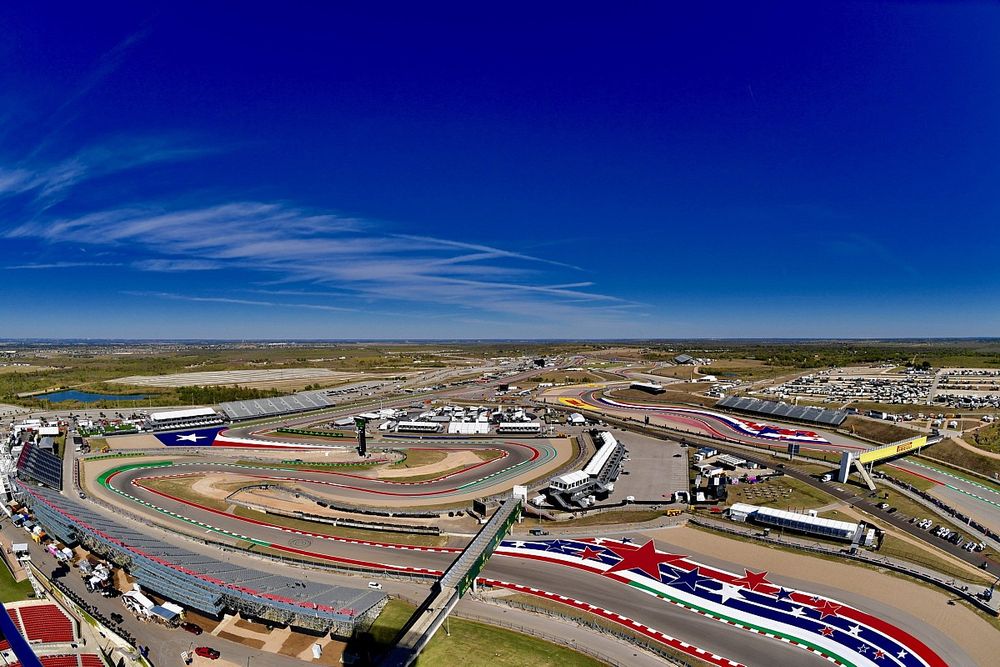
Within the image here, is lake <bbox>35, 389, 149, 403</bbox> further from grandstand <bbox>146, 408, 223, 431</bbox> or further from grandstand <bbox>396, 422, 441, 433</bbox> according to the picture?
grandstand <bbox>396, 422, 441, 433</bbox>

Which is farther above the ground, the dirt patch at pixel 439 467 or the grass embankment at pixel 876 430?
the grass embankment at pixel 876 430

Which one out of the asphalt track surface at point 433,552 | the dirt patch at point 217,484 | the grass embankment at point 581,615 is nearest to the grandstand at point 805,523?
the asphalt track surface at point 433,552

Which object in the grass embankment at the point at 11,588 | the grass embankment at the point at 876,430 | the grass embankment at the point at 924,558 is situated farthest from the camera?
the grass embankment at the point at 876,430

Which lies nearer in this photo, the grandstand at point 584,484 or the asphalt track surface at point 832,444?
the grandstand at point 584,484

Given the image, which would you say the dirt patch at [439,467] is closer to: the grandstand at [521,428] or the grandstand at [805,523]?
the grandstand at [521,428]

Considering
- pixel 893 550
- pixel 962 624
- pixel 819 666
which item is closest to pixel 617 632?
pixel 819 666

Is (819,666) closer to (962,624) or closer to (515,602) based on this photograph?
(962,624)
